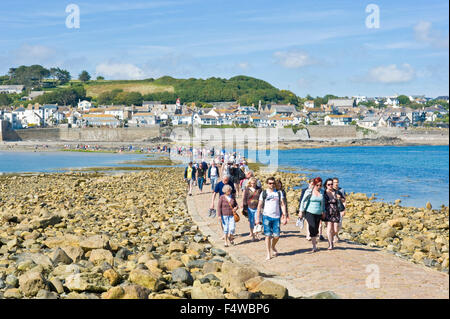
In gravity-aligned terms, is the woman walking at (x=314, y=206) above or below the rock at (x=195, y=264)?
above

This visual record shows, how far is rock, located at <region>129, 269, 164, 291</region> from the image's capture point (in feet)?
23.9

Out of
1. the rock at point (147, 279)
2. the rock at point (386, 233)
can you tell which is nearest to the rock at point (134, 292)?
the rock at point (147, 279)

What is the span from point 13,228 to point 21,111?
131639mm

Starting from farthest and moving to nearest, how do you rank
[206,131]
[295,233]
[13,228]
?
[206,131]
[13,228]
[295,233]

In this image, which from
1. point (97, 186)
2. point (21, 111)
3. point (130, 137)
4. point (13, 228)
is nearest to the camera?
point (13, 228)

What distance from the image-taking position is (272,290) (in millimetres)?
6691

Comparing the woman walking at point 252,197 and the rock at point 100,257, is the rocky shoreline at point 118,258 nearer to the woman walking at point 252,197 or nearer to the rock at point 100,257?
the rock at point 100,257

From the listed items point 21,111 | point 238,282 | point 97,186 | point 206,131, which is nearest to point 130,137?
point 206,131

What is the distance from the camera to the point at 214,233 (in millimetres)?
11836

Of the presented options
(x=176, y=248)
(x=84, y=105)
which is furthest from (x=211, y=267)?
(x=84, y=105)

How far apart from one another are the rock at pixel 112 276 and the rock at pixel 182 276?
82 centimetres

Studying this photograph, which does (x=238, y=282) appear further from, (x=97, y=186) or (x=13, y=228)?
(x=97, y=186)

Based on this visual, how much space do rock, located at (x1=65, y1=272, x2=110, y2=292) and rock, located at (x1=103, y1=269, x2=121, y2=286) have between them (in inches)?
2.0

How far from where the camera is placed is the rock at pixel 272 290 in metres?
6.63
